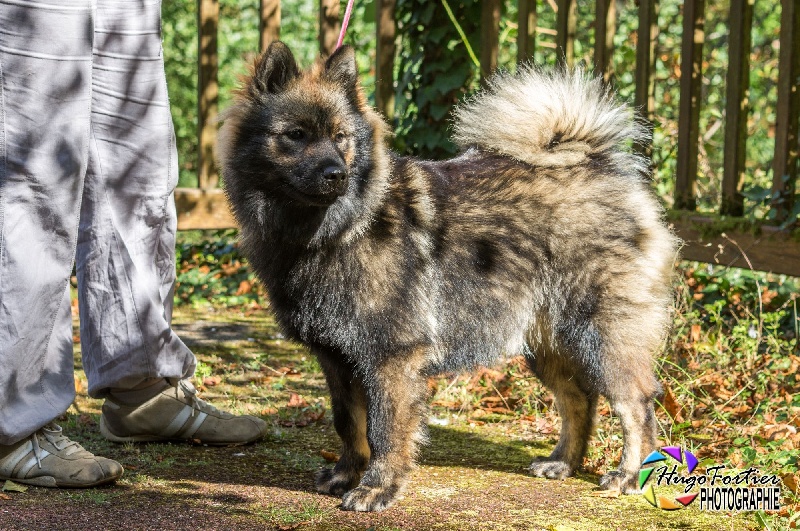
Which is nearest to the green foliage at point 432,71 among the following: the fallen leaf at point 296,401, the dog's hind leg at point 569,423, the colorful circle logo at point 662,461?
the fallen leaf at point 296,401

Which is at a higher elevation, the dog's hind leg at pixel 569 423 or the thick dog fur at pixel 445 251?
the thick dog fur at pixel 445 251

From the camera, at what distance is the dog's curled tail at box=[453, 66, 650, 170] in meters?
3.45

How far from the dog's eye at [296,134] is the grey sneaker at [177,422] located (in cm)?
119

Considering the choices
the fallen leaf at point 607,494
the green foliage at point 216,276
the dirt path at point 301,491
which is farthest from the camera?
the green foliage at point 216,276

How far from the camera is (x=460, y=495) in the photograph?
301 centimetres

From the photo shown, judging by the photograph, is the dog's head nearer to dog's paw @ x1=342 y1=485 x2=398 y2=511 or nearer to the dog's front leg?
the dog's front leg

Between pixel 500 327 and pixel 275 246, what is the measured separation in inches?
35.0

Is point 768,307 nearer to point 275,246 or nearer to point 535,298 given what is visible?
point 535,298

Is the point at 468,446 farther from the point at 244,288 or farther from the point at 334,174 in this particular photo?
the point at 244,288

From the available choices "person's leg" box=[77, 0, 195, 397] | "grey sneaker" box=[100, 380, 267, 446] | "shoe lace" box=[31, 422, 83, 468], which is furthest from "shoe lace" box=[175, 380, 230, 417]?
"shoe lace" box=[31, 422, 83, 468]

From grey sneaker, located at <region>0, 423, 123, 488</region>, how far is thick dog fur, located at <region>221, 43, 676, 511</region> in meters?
0.73

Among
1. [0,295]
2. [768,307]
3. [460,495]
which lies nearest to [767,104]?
[768,307]

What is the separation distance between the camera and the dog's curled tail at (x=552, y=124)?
345 cm

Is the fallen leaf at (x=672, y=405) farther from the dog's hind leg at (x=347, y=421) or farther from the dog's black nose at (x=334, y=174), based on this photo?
the dog's black nose at (x=334, y=174)
